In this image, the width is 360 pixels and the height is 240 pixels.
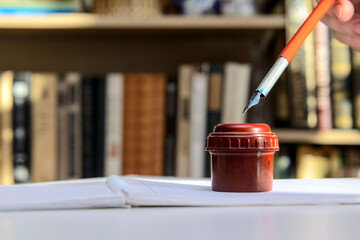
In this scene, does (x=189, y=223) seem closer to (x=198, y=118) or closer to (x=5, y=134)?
(x=198, y=118)

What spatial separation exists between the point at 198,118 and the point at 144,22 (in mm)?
318

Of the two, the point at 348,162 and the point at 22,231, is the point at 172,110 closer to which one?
the point at 348,162

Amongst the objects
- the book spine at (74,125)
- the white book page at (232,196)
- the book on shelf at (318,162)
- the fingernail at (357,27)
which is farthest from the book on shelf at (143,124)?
the white book page at (232,196)

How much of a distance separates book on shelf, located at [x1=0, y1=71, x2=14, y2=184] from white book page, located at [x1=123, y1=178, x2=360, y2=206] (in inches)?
36.7

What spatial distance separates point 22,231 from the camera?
1.41 ft

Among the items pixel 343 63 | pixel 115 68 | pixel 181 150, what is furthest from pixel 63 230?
pixel 115 68

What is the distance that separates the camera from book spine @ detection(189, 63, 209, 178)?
58.4 inches

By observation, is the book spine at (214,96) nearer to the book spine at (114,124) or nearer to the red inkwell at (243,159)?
the book spine at (114,124)

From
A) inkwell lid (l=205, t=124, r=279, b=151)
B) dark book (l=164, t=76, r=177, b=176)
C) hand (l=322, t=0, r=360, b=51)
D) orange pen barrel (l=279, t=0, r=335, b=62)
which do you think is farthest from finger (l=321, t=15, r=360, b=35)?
dark book (l=164, t=76, r=177, b=176)

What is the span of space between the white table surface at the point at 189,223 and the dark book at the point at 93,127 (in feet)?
3.21

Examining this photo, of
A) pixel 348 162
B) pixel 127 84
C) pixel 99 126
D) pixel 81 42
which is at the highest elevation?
pixel 81 42

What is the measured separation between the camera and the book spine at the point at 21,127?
1506mm

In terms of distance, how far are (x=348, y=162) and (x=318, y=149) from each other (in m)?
0.09

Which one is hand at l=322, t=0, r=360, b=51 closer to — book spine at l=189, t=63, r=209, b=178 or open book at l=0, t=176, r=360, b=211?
open book at l=0, t=176, r=360, b=211
